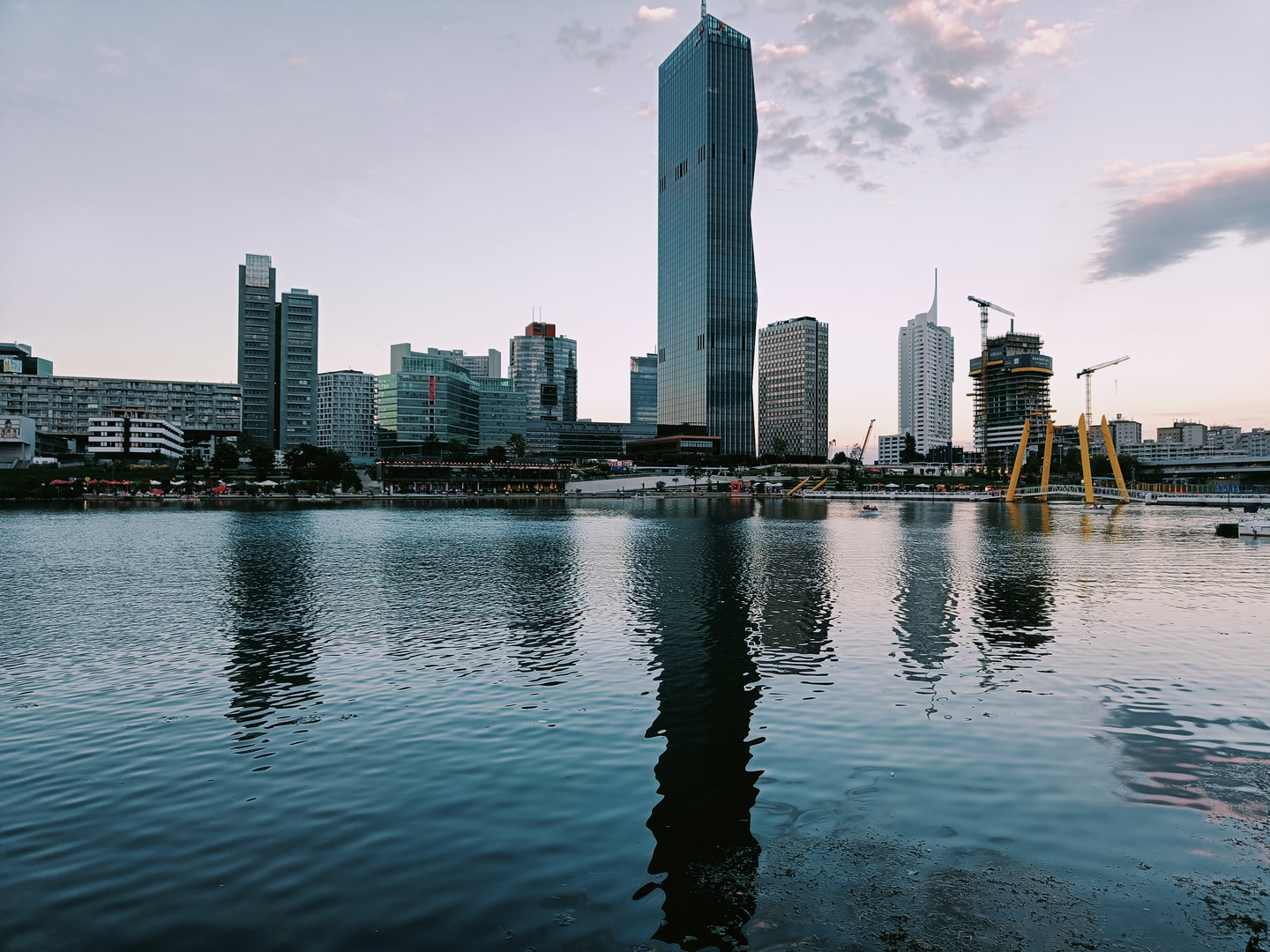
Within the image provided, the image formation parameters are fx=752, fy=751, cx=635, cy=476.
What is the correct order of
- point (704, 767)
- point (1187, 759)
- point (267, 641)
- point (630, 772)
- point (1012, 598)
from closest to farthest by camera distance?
1. point (630, 772)
2. point (704, 767)
3. point (1187, 759)
4. point (267, 641)
5. point (1012, 598)

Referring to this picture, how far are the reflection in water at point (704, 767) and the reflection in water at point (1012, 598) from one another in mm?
12639

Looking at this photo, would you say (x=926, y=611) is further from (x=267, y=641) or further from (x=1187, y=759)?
(x=267, y=641)

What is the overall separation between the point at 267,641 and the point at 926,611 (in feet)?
124

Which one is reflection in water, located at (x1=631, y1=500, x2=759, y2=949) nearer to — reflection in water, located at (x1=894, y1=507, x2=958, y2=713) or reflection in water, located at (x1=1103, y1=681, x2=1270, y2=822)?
reflection in water, located at (x1=894, y1=507, x2=958, y2=713)

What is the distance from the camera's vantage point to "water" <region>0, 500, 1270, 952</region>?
13258 millimetres

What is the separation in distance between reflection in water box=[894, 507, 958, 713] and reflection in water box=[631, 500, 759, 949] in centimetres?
730

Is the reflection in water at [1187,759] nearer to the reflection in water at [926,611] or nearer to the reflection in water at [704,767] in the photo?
the reflection in water at [926,611]

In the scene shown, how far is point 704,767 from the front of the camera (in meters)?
20.9

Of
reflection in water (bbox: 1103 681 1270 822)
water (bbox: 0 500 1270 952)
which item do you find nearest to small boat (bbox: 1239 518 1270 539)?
water (bbox: 0 500 1270 952)

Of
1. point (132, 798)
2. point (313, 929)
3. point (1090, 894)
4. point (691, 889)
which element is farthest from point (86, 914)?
point (1090, 894)

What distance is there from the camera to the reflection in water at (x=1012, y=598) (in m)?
36.8

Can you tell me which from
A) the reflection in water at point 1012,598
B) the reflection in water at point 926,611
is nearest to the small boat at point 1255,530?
the reflection in water at point 1012,598

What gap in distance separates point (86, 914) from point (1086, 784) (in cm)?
2233

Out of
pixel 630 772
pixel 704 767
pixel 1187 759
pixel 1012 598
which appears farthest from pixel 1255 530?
pixel 630 772
